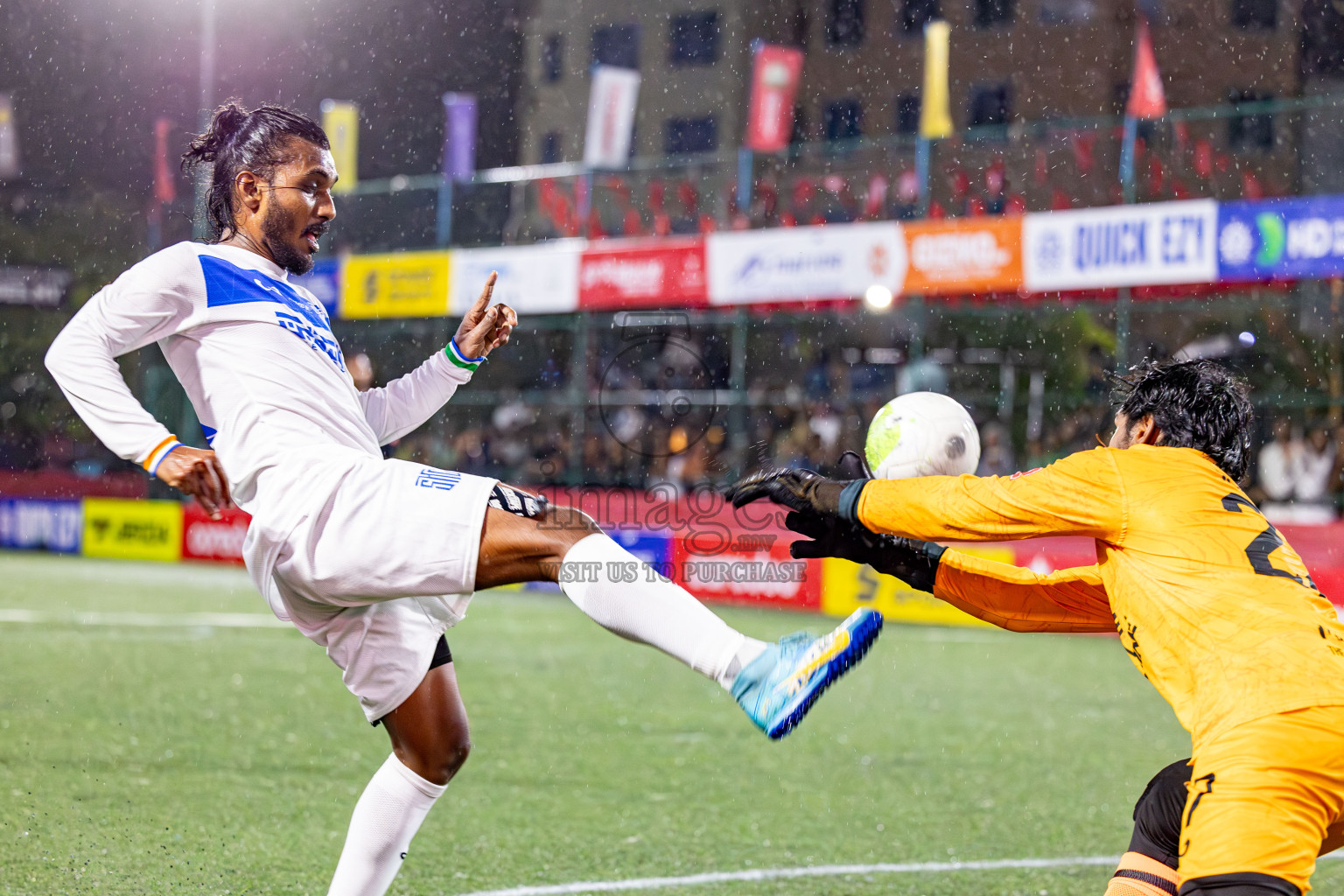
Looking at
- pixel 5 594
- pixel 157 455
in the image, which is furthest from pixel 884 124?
pixel 157 455

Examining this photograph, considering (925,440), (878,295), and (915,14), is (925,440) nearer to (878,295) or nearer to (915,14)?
(878,295)

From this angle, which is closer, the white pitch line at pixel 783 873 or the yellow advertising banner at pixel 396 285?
the white pitch line at pixel 783 873

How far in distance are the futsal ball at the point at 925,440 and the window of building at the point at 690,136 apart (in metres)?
20.6

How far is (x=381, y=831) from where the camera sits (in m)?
3.45

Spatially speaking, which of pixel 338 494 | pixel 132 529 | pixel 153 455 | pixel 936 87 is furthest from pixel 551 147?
pixel 338 494

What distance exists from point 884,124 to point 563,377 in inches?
545

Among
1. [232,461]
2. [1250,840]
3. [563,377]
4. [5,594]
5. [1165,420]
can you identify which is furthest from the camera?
[563,377]

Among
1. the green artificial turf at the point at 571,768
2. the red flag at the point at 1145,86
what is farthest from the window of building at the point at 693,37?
the green artificial turf at the point at 571,768

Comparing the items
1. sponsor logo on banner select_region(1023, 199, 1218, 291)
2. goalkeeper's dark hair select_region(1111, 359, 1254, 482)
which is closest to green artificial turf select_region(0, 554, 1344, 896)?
goalkeeper's dark hair select_region(1111, 359, 1254, 482)

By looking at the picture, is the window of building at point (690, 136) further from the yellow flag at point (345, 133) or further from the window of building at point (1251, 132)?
the window of building at point (1251, 132)

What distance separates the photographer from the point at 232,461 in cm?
321

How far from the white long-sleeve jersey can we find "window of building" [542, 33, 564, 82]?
13.6 metres

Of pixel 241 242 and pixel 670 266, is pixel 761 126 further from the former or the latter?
pixel 241 242

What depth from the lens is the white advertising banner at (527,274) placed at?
1521cm
